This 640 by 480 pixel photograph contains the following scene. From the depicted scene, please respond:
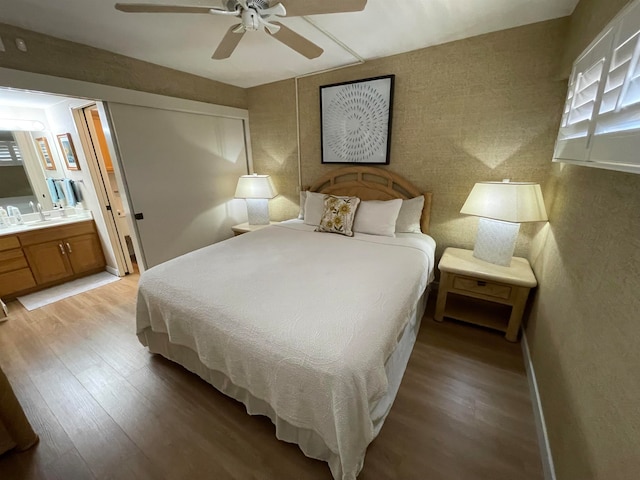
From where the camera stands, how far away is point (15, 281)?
272cm

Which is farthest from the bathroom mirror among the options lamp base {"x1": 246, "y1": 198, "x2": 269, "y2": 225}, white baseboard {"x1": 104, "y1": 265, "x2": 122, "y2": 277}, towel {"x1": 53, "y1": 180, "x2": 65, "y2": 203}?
lamp base {"x1": 246, "y1": 198, "x2": 269, "y2": 225}

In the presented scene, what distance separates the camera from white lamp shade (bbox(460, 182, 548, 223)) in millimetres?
1748

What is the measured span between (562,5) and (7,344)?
4.81 meters

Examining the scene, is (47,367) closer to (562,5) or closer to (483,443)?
(483,443)

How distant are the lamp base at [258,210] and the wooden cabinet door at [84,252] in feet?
6.63

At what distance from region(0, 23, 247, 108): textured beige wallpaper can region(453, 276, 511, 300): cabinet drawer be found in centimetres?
337

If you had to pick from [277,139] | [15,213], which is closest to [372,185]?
[277,139]

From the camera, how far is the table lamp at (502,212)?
1.75 m

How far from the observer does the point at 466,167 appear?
227cm

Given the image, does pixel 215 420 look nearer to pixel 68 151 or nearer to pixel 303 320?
pixel 303 320

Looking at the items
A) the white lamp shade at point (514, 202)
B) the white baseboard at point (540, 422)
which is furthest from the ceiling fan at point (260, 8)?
the white baseboard at point (540, 422)

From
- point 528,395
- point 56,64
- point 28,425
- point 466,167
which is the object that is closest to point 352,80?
point 466,167

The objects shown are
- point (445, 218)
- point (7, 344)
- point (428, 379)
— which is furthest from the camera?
point (445, 218)

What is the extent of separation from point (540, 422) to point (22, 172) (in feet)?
17.7
